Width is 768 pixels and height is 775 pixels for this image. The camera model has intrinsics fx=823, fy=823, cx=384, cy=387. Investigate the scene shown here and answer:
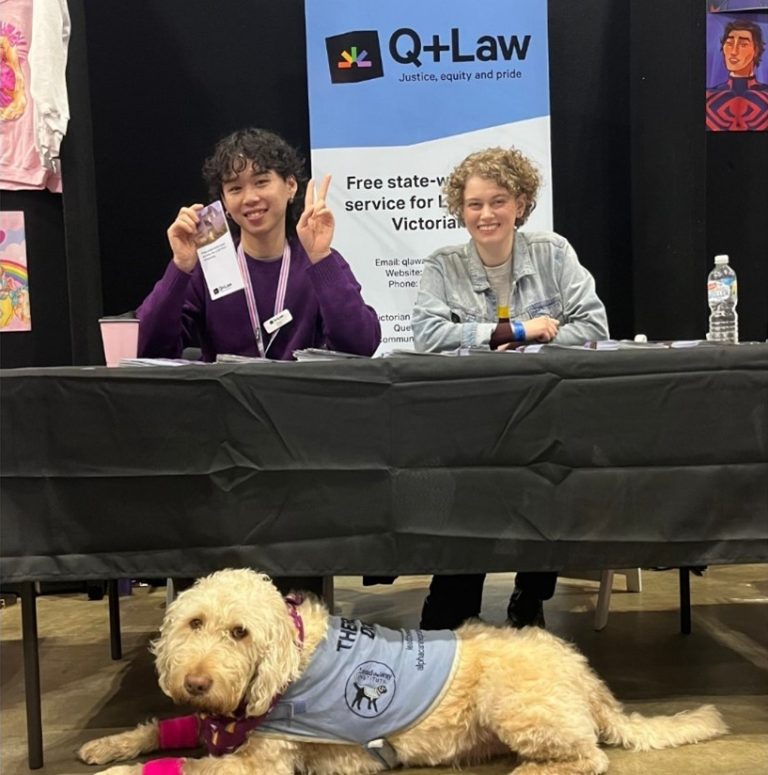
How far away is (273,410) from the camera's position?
170 centimetres

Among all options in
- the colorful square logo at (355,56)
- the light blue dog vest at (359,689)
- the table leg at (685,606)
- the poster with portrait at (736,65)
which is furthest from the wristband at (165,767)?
the poster with portrait at (736,65)

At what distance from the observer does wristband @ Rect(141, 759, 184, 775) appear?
5.06 feet

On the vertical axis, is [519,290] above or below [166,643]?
above

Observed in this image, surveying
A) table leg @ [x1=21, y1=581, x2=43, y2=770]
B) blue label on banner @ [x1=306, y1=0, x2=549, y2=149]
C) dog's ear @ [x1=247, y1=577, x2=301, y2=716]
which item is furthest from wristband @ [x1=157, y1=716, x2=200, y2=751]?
blue label on banner @ [x1=306, y1=0, x2=549, y2=149]

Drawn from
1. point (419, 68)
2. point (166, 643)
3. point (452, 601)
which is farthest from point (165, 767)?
point (419, 68)

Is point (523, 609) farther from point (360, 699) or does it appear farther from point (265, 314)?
point (265, 314)

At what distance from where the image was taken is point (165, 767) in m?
1.55

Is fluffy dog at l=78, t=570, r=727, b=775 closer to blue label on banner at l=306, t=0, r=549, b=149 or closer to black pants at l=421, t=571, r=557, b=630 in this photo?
black pants at l=421, t=571, r=557, b=630

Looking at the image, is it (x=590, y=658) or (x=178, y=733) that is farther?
(x=590, y=658)

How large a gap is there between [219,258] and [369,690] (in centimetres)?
106

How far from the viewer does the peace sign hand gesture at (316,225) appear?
214 cm

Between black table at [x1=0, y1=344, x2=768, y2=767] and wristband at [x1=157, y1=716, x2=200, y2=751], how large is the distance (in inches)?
14.9

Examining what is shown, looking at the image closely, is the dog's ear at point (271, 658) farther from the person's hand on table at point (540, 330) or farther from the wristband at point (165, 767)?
the person's hand on table at point (540, 330)

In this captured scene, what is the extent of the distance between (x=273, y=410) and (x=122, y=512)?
378 millimetres
